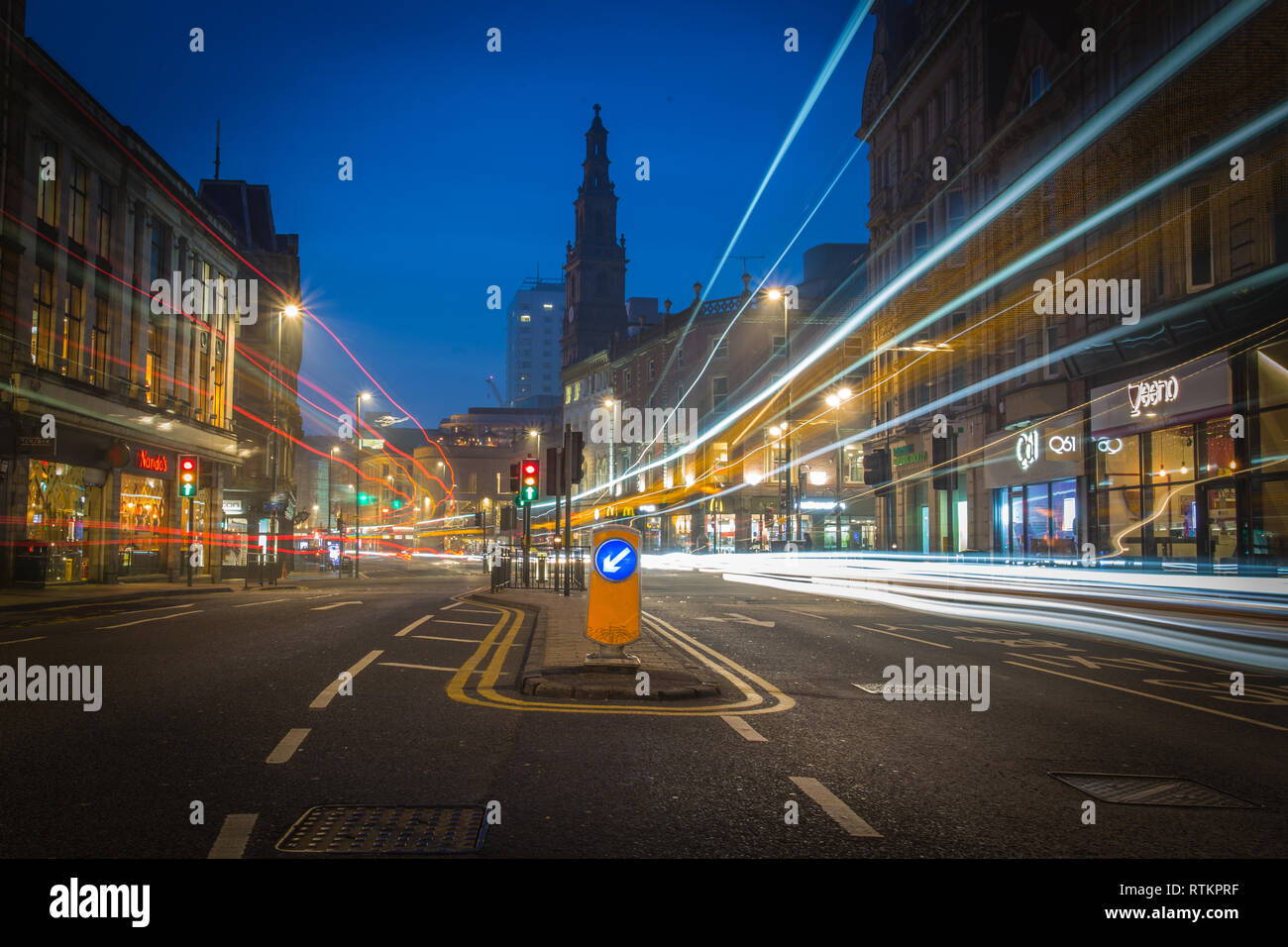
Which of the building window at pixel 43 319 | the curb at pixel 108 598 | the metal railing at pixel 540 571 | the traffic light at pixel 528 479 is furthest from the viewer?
the building window at pixel 43 319

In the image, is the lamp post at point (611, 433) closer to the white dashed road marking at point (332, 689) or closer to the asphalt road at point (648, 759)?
the white dashed road marking at point (332, 689)

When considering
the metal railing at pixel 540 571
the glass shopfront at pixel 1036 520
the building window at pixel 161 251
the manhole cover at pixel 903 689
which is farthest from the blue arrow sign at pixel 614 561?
the building window at pixel 161 251

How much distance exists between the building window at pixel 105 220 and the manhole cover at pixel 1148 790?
32615mm

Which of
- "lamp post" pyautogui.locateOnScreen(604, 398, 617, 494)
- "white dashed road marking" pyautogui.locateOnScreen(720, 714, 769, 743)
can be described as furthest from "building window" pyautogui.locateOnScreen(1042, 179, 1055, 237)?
"lamp post" pyautogui.locateOnScreen(604, 398, 617, 494)

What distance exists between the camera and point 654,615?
1922 cm

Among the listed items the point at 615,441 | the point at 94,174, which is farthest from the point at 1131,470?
the point at 615,441

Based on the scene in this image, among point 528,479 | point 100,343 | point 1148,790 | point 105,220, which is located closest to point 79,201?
point 105,220

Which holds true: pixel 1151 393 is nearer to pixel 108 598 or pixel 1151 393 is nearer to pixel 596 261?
pixel 108 598

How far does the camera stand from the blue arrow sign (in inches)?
406

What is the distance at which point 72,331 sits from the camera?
2852 centimetres

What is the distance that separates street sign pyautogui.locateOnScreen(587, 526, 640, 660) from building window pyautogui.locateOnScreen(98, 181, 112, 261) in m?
27.2

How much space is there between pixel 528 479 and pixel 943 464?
20.8 meters

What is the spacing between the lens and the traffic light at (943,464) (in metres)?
38.3

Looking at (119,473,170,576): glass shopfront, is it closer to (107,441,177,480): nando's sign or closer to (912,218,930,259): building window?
(107,441,177,480): nando's sign
